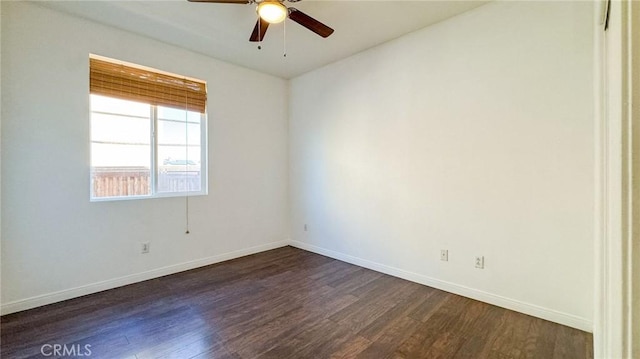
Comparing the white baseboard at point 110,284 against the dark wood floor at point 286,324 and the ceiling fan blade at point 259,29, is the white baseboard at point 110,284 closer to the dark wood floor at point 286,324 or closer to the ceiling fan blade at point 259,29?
the dark wood floor at point 286,324

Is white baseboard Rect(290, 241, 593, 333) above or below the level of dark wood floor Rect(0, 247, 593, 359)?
above

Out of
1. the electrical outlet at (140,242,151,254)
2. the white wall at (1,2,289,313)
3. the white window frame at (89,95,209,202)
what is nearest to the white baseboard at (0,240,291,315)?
the white wall at (1,2,289,313)

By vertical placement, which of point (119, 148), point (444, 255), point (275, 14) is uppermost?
point (275, 14)

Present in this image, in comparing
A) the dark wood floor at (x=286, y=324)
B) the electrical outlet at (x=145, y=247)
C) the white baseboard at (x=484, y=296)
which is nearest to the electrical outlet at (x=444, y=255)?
the white baseboard at (x=484, y=296)

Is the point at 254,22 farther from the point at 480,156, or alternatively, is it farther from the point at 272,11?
the point at 480,156

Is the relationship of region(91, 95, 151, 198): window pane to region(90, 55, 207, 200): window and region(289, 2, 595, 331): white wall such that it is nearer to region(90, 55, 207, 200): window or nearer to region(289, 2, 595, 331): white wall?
region(90, 55, 207, 200): window

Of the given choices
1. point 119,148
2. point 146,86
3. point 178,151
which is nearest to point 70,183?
point 119,148

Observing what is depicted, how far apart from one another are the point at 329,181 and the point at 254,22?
2177 millimetres

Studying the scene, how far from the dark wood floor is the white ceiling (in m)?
2.79

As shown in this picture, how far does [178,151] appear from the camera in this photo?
3.45 meters

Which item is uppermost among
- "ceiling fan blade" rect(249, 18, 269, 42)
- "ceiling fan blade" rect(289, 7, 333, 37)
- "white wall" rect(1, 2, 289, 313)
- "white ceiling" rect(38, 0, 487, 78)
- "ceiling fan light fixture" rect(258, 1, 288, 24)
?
"white ceiling" rect(38, 0, 487, 78)

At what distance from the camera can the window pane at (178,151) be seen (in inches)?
131

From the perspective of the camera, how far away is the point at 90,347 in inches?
75.9

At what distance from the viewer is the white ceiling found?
251cm
